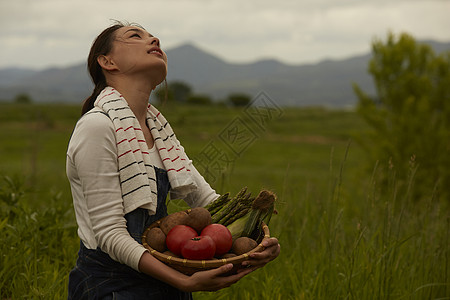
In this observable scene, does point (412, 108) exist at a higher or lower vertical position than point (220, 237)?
lower

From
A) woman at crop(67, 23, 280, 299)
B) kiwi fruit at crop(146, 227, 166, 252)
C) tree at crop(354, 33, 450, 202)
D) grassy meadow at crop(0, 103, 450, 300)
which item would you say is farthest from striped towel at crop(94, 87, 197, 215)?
tree at crop(354, 33, 450, 202)

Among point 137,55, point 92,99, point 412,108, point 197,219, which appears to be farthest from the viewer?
point 412,108

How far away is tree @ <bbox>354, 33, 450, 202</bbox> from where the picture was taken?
6.93 meters

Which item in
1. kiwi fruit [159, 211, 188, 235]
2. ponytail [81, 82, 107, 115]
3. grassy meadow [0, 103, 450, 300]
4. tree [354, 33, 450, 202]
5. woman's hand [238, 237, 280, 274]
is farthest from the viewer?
tree [354, 33, 450, 202]

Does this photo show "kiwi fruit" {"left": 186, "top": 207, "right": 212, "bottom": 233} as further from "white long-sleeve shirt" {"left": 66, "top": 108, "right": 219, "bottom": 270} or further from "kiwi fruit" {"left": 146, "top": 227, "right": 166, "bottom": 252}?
"white long-sleeve shirt" {"left": 66, "top": 108, "right": 219, "bottom": 270}

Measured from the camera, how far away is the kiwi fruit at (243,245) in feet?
6.38

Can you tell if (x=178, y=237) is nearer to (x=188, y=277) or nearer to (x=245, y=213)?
(x=188, y=277)

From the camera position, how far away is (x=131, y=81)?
6.99 feet

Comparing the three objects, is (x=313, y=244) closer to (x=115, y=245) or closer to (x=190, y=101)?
(x=115, y=245)

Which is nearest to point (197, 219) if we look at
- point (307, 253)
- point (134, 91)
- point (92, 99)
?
point (134, 91)

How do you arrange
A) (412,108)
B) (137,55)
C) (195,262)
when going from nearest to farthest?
1. (195,262)
2. (137,55)
3. (412,108)

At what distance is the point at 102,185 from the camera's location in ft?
6.10

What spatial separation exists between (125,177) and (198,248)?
437 millimetres

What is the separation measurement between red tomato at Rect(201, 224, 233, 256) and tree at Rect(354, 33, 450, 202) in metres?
5.39
